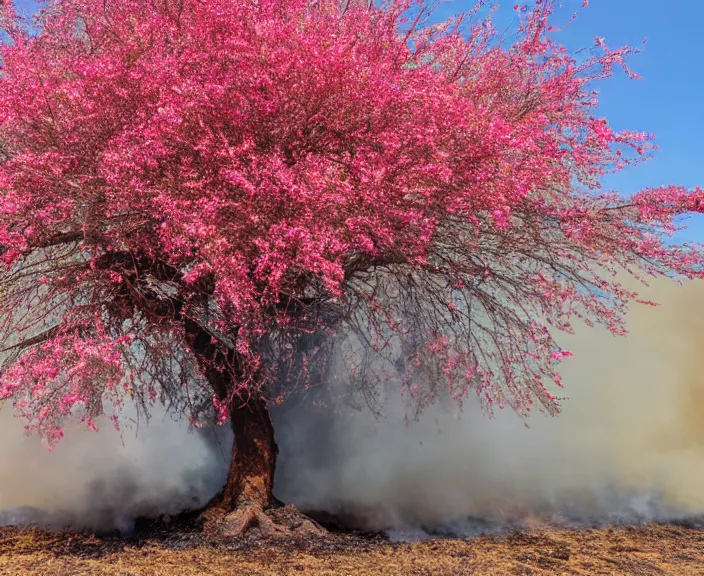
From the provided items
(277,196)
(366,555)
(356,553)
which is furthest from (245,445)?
(277,196)

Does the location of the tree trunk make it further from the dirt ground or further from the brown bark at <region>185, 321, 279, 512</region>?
the dirt ground

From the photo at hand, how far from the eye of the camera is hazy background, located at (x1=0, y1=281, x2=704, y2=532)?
32.2 ft

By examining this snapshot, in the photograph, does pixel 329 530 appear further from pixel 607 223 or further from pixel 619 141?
pixel 619 141

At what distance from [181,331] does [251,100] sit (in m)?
2.69

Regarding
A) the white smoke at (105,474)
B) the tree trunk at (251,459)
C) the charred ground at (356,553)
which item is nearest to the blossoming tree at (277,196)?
the tree trunk at (251,459)

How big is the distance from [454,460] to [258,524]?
357 cm

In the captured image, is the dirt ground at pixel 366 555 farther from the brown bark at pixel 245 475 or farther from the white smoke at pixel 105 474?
the white smoke at pixel 105 474

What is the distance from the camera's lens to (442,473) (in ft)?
34.3

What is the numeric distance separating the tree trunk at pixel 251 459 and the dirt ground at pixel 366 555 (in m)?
0.97

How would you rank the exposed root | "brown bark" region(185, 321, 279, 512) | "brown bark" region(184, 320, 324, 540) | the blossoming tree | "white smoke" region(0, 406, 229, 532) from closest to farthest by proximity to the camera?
1. the blossoming tree
2. the exposed root
3. "brown bark" region(184, 320, 324, 540)
4. "brown bark" region(185, 321, 279, 512)
5. "white smoke" region(0, 406, 229, 532)

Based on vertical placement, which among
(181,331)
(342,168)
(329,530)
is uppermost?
(342,168)

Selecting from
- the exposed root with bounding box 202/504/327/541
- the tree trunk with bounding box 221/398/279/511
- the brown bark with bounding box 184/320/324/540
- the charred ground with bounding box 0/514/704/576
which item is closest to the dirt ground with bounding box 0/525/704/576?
the charred ground with bounding box 0/514/704/576

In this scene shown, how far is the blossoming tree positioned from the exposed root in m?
0.08

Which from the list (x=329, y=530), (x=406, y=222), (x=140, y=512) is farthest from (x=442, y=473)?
(x=406, y=222)
